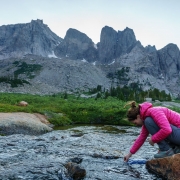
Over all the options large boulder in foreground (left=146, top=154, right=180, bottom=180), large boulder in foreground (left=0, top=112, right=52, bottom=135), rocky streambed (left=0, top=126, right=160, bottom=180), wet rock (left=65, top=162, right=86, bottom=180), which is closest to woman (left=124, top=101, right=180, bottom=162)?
large boulder in foreground (left=146, top=154, right=180, bottom=180)

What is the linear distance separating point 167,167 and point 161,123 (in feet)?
5.99

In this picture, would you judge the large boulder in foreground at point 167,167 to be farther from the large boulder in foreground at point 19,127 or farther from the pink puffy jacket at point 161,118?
the large boulder in foreground at point 19,127

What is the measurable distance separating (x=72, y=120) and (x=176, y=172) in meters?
30.6

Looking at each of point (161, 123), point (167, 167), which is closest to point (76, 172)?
point (167, 167)

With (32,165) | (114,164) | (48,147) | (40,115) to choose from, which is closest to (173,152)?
(114,164)

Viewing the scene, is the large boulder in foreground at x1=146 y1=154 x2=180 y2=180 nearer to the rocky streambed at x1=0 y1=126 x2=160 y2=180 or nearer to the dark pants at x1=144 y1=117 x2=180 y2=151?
the rocky streambed at x1=0 y1=126 x2=160 y2=180

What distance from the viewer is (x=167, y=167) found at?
26.8ft

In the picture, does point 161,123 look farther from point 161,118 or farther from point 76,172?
point 76,172

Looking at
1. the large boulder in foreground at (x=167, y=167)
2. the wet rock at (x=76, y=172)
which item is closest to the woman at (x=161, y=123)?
the large boulder in foreground at (x=167, y=167)

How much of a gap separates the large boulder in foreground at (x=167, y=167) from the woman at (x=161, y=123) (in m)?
0.35

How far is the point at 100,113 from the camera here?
40.9 meters

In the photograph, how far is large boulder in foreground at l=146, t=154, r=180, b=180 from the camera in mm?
7705

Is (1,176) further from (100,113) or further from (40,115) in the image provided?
(100,113)

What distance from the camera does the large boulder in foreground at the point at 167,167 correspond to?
7705 mm
